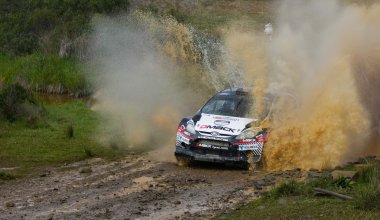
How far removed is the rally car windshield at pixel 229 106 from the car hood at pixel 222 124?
349 millimetres

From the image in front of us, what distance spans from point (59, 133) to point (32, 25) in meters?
21.2

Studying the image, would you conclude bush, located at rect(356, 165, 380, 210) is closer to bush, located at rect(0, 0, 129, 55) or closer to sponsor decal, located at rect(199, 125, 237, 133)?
sponsor decal, located at rect(199, 125, 237, 133)

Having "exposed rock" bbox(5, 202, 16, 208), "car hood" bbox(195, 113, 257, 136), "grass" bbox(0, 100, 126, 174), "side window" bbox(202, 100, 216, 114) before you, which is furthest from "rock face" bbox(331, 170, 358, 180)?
"grass" bbox(0, 100, 126, 174)

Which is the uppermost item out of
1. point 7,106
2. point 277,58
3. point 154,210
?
point 277,58

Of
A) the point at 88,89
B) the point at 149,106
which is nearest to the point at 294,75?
the point at 149,106

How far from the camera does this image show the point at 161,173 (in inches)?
559

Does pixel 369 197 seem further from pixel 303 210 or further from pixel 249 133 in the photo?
pixel 249 133

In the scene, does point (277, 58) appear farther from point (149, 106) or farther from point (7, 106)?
point (7, 106)

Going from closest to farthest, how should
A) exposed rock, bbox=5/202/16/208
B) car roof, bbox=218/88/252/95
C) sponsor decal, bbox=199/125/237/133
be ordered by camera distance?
1. exposed rock, bbox=5/202/16/208
2. sponsor decal, bbox=199/125/237/133
3. car roof, bbox=218/88/252/95

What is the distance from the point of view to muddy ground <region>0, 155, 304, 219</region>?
421 inches

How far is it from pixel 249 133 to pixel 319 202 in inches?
170

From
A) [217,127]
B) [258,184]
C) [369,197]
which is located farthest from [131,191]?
[369,197]

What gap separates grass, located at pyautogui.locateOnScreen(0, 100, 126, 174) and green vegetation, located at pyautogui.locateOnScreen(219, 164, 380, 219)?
19.6 feet

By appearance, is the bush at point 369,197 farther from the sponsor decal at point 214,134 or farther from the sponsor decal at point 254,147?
→ the sponsor decal at point 214,134
